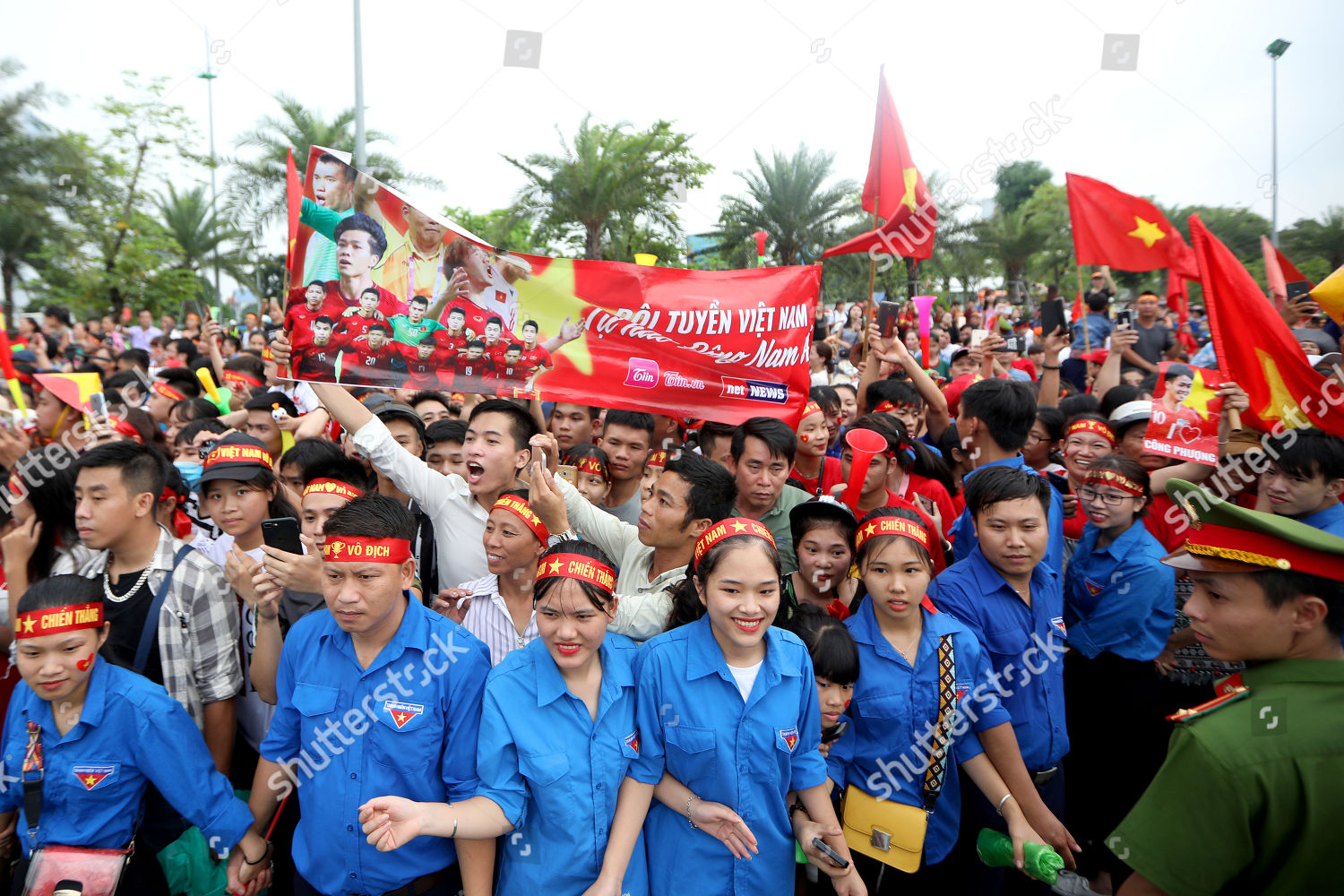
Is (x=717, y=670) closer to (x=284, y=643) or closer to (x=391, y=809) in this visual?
(x=391, y=809)

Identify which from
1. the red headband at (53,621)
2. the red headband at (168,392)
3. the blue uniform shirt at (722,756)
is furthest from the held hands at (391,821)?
the red headband at (168,392)

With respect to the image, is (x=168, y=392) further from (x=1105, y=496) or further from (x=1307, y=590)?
(x=1307, y=590)

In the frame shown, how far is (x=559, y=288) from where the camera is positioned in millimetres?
4492

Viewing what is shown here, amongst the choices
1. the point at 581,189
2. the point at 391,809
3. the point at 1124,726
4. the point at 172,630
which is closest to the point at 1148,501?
the point at 1124,726

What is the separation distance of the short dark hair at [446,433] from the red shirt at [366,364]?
0.70 metres

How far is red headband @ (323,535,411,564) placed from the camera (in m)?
2.68

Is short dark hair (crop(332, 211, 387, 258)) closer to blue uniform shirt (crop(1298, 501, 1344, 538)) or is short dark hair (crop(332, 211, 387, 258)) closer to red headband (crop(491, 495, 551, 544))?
red headband (crop(491, 495, 551, 544))

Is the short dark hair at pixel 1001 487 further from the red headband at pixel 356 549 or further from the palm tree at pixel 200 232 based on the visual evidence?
the palm tree at pixel 200 232

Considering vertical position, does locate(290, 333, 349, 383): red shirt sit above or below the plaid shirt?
above

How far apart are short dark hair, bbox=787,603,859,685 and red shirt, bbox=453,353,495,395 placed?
222 centimetres

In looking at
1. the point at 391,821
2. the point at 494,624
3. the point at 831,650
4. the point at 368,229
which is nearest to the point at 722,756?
the point at 831,650

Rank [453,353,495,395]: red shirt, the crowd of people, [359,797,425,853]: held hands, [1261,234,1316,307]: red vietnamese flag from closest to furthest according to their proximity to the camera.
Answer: the crowd of people < [359,797,425,853]: held hands < [453,353,495,395]: red shirt < [1261,234,1316,307]: red vietnamese flag

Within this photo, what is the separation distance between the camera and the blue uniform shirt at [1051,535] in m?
3.75

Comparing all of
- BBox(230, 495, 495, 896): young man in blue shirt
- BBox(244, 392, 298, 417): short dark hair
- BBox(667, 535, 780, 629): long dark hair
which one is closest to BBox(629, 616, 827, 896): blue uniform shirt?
BBox(667, 535, 780, 629): long dark hair
